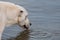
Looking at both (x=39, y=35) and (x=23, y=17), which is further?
(x=39, y=35)

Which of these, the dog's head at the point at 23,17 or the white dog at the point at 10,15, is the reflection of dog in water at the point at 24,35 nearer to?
the dog's head at the point at 23,17

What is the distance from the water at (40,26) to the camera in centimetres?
761

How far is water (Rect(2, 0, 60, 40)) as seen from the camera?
25.0 feet

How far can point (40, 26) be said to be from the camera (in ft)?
26.7

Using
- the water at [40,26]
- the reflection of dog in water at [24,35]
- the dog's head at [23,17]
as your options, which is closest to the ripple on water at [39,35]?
the water at [40,26]

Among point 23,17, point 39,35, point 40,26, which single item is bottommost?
point 39,35

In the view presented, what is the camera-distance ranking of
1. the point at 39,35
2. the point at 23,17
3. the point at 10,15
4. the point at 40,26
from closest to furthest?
the point at 10,15
the point at 23,17
the point at 39,35
the point at 40,26

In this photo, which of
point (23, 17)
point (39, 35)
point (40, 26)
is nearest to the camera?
point (23, 17)

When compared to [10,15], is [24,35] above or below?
below

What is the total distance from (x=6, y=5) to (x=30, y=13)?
7.27 ft

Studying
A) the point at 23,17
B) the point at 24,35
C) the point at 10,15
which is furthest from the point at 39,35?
the point at 10,15

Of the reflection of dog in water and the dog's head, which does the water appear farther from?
the dog's head

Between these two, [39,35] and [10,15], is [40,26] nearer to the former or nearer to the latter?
[39,35]

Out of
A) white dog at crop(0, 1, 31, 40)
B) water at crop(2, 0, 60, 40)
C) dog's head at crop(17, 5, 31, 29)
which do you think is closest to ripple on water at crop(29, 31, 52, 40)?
water at crop(2, 0, 60, 40)
